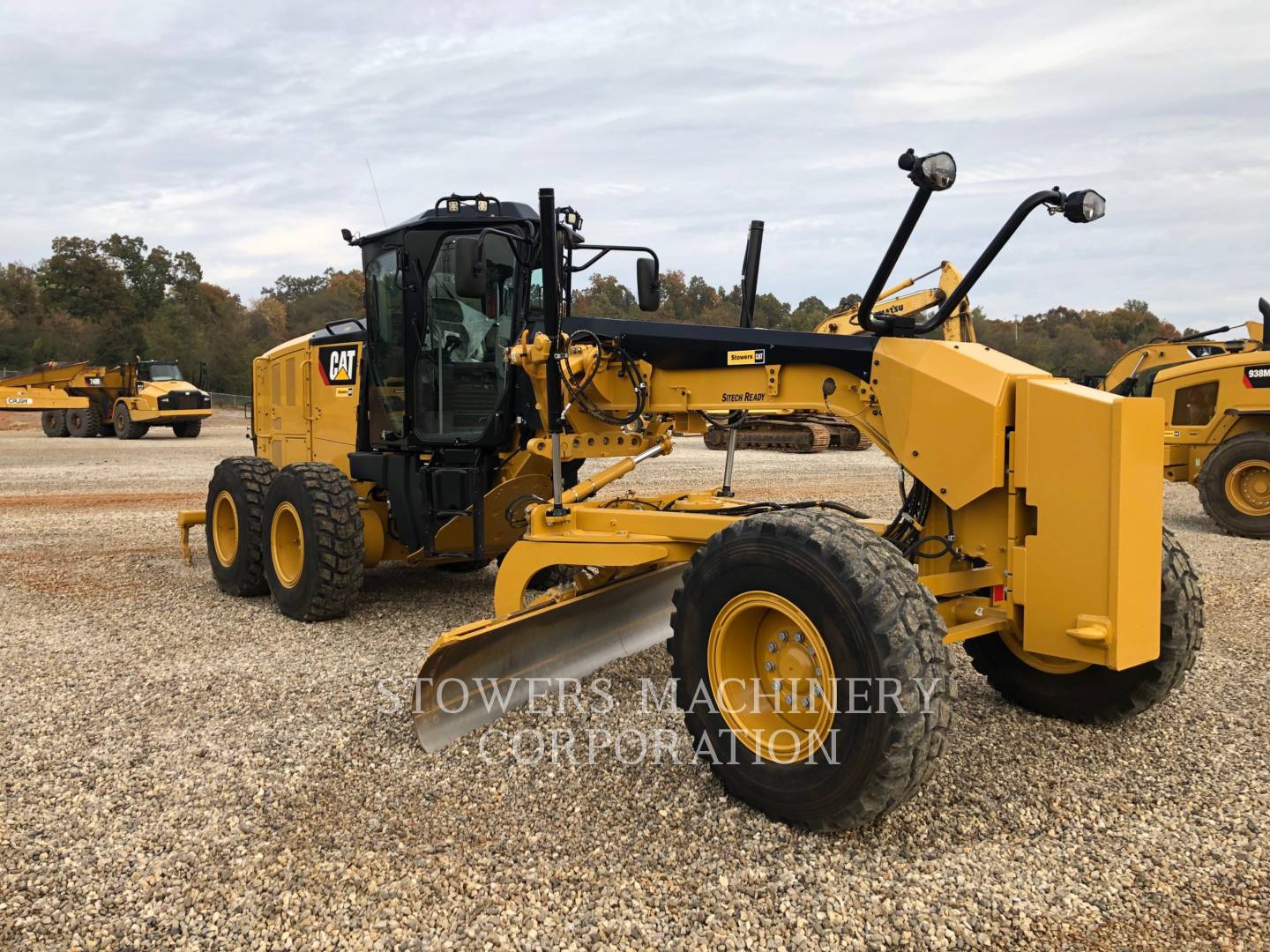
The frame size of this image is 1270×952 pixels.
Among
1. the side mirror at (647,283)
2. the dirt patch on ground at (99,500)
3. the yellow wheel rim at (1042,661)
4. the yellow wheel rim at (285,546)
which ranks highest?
the side mirror at (647,283)

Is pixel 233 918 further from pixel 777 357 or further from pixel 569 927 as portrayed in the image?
→ pixel 777 357

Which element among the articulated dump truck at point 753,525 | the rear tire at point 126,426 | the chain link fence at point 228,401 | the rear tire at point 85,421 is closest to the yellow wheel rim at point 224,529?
the articulated dump truck at point 753,525

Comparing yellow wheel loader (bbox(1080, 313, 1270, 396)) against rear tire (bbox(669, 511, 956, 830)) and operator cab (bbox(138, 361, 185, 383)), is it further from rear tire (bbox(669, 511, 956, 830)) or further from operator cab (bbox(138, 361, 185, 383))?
operator cab (bbox(138, 361, 185, 383))

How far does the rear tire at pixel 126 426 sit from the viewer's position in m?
28.0

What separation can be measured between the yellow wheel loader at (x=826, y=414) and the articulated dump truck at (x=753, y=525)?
33cm

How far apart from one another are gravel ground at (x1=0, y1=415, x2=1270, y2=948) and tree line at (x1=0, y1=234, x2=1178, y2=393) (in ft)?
96.4

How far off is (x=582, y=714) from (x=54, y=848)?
6.86ft

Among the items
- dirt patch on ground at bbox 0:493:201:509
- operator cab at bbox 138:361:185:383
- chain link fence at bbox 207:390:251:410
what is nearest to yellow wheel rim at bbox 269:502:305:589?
dirt patch on ground at bbox 0:493:201:509

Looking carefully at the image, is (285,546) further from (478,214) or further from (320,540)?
(478,214)

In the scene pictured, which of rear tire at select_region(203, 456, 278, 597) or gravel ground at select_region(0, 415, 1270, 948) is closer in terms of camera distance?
gravel ground at select_region(0, 415, 1270, 948)

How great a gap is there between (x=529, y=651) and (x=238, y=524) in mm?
3376

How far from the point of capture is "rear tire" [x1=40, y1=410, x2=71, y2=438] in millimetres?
29344

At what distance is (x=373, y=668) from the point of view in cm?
529

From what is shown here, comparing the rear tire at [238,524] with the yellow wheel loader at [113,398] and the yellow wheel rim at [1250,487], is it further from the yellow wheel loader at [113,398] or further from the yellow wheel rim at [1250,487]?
the yellow wheel loader at [113,398]
